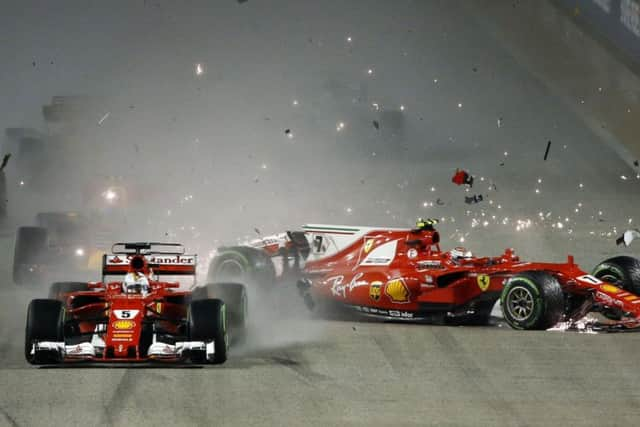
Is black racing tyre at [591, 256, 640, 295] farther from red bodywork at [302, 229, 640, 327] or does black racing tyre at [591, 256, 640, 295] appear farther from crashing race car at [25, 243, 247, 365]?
crashing race car at [25, 243, 247, 365]

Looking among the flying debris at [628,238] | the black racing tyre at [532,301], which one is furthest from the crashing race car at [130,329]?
the flying debris at [628,238]

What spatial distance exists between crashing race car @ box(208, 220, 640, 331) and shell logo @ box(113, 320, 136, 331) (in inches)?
217

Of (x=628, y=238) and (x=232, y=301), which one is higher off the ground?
(x=628, y=238)

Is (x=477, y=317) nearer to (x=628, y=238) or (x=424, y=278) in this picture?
(x=424, y=278)

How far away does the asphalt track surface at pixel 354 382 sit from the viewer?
952cm

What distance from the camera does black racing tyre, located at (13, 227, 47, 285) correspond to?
21734 mm

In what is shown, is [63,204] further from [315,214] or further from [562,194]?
[562,194]

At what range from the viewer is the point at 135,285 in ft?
42.0

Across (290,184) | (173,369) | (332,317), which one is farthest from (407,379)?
(290,184)

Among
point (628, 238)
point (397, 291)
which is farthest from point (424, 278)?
point (628, 238)

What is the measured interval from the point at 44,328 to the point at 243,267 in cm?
639

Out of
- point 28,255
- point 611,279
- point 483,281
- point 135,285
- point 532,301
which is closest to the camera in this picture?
point 135,285

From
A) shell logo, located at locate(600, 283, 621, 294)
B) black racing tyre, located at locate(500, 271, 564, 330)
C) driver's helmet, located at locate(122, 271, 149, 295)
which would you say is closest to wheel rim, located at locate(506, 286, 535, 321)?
black racing tyre, located at locate(500, 271, 564, 330)

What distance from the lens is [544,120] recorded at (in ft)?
174
